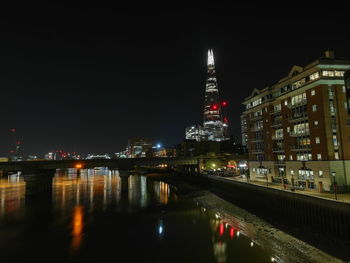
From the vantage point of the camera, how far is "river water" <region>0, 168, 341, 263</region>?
27062 mm

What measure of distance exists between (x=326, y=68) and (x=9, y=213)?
76.2 m

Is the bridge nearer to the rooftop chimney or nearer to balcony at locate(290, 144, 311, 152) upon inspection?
balcony at locate(290, 144, 311, 152)

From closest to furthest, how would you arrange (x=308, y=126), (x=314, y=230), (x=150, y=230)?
(x=314, y=230)
(x=150, y=230)
(x=308, y=126)

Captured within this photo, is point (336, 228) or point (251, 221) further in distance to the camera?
point (251, 221)

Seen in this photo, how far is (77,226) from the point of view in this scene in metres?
41.0

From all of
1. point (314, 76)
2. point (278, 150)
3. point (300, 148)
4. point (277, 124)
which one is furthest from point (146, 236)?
point (314, 76)

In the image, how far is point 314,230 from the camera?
31.9 meters

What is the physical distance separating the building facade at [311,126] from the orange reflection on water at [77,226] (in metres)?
39.9

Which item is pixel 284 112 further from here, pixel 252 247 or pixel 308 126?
pixel 252 247

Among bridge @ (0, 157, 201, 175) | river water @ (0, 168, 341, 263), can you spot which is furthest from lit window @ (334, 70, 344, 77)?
bridge @ (0, 157, 201, 175)

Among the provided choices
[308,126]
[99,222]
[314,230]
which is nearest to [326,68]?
[308,126]

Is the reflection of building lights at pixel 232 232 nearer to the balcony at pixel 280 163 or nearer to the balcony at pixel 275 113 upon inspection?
the balcony at pixel 280 163

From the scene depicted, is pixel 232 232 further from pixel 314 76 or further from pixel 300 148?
pixel 314 76

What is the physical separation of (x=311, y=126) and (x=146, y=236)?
40.6m
